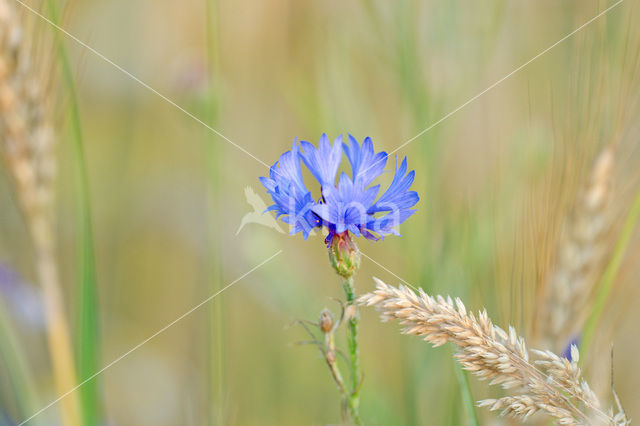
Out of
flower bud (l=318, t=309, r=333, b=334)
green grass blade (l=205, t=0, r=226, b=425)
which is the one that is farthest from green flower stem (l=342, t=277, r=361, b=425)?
green grass blade (l=205, t=0, r=226, b=425)

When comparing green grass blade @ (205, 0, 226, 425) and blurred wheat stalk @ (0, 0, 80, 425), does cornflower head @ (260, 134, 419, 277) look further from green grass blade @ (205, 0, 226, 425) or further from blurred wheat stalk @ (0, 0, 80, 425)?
blurred wheat stalk @ (0, 0, 80, 425)

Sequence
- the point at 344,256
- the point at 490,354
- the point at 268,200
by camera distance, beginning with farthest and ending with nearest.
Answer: the point at 268,200, the point at 344,256, the point at 490,354

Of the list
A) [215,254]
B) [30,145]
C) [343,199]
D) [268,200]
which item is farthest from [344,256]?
[268,200]

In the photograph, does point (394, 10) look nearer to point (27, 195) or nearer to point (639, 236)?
point (639, 236)

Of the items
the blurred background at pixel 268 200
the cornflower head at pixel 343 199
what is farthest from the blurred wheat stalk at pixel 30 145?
the cornflower head at pixel 343 199

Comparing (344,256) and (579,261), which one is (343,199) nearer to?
(344,256)

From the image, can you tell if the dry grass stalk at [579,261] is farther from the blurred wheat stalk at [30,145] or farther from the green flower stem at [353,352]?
the blurred wheat stalk at [30,145]
